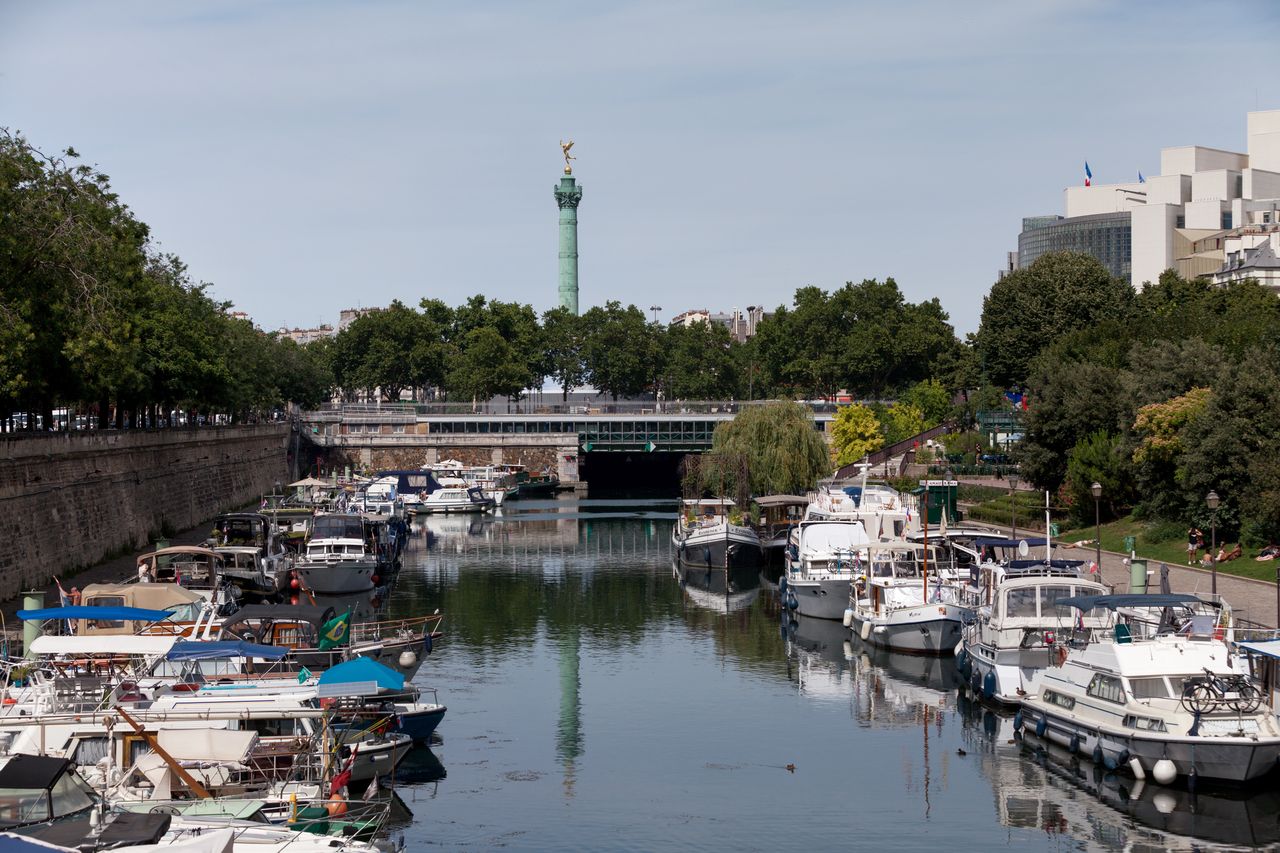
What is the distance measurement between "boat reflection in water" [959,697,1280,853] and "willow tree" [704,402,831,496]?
183 feet

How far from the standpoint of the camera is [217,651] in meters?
34.7

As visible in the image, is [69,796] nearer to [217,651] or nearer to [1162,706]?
[217,651]

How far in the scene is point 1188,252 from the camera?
183250mm

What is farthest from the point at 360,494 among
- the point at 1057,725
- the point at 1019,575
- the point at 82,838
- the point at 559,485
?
the point at 82,838

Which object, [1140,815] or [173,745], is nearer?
[173,745]

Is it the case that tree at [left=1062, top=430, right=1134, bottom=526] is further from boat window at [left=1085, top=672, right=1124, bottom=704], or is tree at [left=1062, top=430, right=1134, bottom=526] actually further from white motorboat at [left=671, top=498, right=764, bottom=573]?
boat window at [left=1085, top=672, right=1124, bottom=704]

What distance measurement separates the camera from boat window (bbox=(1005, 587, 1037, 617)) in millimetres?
42750

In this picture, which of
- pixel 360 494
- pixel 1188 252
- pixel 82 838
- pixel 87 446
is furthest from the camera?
pixel 1188 252

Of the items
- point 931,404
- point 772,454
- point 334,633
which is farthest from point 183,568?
point 931,404

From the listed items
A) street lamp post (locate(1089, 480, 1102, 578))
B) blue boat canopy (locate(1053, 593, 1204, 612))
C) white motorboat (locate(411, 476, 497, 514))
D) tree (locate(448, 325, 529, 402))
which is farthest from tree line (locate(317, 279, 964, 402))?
blue boat canopy (locate(1053, 593, 1204, 612))

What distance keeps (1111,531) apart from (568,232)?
4905 inches

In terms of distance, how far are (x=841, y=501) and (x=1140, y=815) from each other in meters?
39.7

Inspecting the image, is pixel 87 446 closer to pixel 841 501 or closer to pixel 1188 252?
pixel 841 501

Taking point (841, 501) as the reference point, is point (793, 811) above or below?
below
